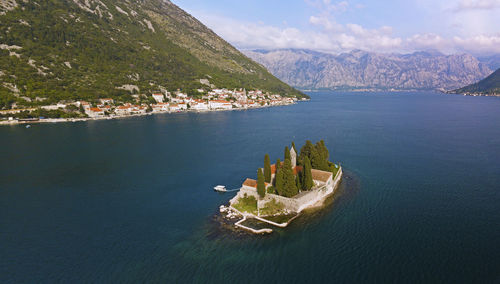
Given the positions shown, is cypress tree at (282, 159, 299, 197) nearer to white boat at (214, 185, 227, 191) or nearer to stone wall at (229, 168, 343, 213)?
Result: stone wall at (229, 168, 343, 213)

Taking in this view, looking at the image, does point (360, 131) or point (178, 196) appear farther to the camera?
point (360, 131)

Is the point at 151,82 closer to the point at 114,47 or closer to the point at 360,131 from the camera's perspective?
the point at 114,47

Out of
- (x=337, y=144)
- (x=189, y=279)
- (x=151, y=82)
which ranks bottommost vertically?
(x=189, y=279)

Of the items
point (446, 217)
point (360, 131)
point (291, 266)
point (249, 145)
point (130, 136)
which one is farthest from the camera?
point (360, 131)

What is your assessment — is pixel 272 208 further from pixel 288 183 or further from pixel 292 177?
pixel 292 177

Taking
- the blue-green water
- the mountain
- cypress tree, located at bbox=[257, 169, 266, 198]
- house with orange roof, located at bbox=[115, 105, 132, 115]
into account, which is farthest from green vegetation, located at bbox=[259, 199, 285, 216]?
the mountain

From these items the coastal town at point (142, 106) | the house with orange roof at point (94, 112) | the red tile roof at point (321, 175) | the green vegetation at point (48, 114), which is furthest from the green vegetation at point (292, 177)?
the house with orange roof at point (94, 112)

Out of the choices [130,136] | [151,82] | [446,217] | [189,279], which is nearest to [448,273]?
[446,217]
